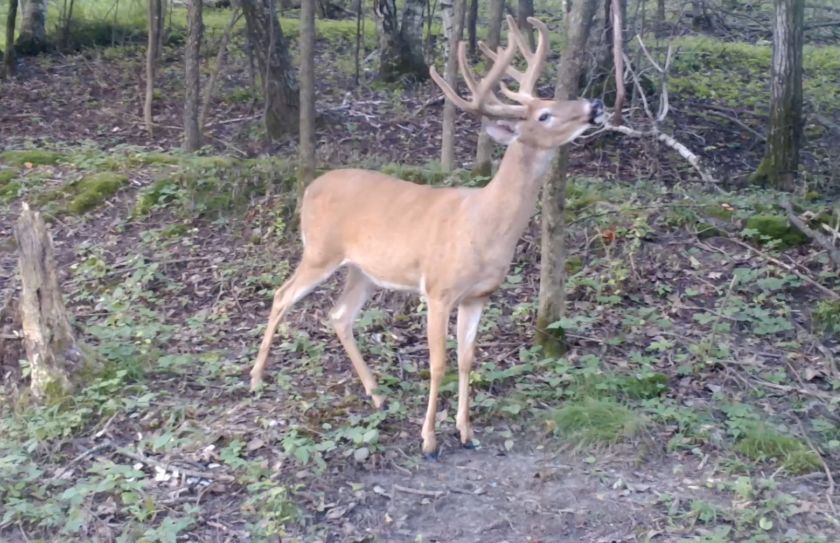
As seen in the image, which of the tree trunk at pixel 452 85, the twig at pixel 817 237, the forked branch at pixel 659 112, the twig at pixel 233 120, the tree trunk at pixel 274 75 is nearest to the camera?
the forked branch at pixel 659 112

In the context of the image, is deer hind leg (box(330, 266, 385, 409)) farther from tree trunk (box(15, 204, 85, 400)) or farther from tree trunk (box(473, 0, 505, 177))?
tree trunk (box(473, 0, 505, 177))

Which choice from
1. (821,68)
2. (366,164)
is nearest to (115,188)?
(366,164)

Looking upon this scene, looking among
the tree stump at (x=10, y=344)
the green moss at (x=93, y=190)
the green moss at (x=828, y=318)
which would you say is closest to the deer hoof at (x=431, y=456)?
the tree stump at (x=10, y=344)

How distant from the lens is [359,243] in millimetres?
7219

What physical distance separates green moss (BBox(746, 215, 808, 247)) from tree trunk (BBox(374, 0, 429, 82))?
7.35 metres

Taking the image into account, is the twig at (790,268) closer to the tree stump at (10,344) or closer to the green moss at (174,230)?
the green moss at (174,230)

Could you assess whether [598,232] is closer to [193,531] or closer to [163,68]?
[193,531]

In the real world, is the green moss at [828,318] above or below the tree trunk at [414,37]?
below

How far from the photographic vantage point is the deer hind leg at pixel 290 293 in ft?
24.1

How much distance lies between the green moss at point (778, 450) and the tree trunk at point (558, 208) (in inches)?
62.9

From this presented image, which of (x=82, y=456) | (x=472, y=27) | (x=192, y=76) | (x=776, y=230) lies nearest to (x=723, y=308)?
(x=776, y=230)

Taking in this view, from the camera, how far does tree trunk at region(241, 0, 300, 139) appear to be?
1281 centimetres

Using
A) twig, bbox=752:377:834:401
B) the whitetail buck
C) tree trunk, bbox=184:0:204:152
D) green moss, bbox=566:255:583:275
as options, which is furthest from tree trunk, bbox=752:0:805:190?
tree trunk, bbox=184:0:204:152

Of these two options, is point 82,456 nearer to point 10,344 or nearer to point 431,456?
point 10,344
